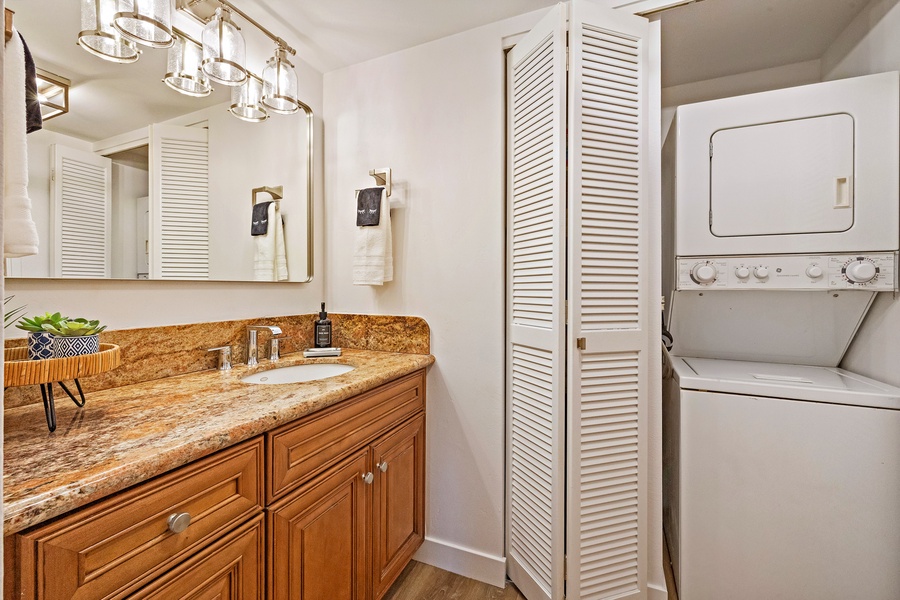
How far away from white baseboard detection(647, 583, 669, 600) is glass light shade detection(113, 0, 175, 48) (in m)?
2.50

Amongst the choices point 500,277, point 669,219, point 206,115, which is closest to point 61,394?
point 206,115

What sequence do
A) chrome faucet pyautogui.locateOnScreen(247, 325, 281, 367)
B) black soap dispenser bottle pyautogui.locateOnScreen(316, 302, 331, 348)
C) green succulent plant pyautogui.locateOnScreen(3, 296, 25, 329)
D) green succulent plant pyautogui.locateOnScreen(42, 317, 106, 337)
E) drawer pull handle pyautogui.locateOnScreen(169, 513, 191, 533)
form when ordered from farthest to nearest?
black soap dispenser bottle pyautogui.locateOnScreen(316, 302, 331, 348), chrome faucet pyautogui.locateOnScreen(247, 325, 281, 367), green succulent plant pyautogui.locateOnScreen(3, 296, 25, 329), green succulent plant pyautogui.locateOnScreen(42, 317, 106, 337), drawer pull handle pyautogui.locateOnScreen(169, 513, 191, 533)

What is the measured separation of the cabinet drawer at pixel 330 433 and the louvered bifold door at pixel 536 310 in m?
0.51

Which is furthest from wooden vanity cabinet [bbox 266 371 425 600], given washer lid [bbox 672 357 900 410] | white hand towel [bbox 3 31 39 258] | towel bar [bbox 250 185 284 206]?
washer lid [bbox 672 357 900 410]

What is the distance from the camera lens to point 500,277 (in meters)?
1.72

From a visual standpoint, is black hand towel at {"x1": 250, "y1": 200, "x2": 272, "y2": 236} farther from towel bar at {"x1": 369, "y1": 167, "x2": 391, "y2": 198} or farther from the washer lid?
the washer lid

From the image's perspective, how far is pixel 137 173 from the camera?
1.30m

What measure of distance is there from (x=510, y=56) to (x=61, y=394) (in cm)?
196

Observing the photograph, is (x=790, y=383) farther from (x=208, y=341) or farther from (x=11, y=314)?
(x=11, y=314)

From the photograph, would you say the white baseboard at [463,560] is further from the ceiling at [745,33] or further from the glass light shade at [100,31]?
the ceiling at [745,33]

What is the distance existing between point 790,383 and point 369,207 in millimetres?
1789

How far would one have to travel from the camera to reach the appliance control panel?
142 cm

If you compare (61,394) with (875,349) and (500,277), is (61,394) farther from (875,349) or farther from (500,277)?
(875,349)

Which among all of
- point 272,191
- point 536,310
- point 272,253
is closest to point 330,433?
point 536,310
